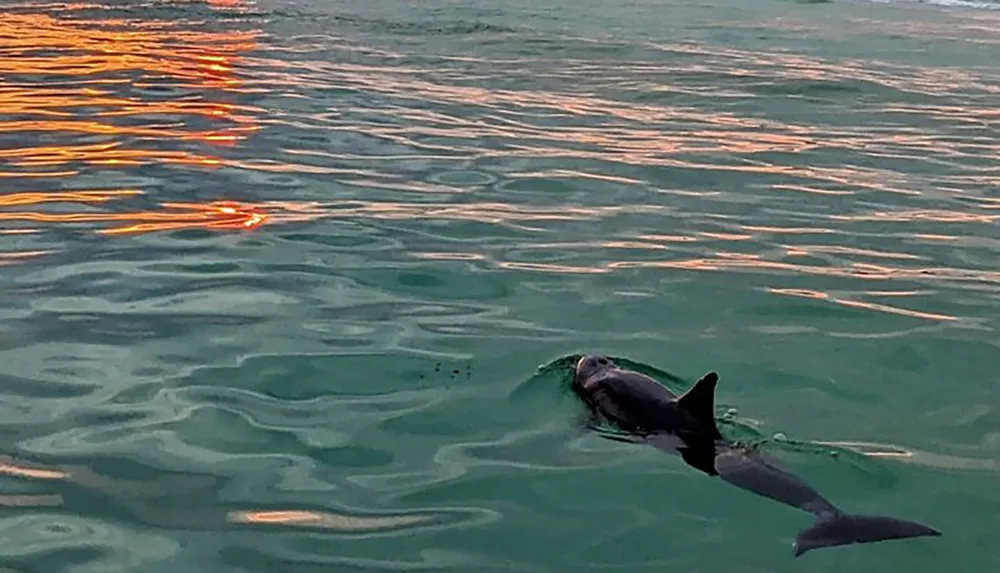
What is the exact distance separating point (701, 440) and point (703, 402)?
0.27 m

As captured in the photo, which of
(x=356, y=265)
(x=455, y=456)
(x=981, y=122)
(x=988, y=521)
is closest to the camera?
(x=988, y=521)

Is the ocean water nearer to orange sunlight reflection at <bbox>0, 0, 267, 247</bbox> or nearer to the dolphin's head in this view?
orange sunlight reflection at <bbox>0, 0, 267, 247</bbox>

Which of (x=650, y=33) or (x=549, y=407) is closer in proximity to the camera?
(x=549, y=407)

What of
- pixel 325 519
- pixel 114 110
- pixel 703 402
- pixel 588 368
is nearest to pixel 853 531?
pixel 703 402

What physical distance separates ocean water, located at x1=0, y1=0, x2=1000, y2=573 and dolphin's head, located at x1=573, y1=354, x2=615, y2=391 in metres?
0.20

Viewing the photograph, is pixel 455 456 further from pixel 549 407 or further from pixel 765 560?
pixel 765 560

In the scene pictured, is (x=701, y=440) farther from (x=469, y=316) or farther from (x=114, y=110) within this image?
(x=114, y=110)

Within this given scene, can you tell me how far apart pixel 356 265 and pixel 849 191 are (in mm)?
5745

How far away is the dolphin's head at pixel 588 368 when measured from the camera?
25.7ft

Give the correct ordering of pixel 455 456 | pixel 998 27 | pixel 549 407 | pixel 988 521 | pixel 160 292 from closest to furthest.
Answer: pixel 988 521, pixel 455 456, pixel 549 407, pixel 160 292, pixel 998 27

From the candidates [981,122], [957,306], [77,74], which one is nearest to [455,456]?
[957,306]

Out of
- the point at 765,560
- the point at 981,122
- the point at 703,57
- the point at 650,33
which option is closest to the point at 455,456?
the point at 765,560

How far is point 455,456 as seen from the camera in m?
7.10

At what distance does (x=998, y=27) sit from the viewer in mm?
30984
